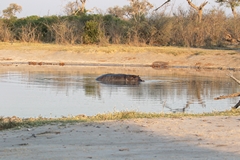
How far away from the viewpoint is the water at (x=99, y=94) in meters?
14.0

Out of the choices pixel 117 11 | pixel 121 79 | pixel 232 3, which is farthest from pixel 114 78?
pixel 117 11

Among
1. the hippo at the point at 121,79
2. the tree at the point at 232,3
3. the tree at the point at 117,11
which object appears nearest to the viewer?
the hippo at the point at 121,79

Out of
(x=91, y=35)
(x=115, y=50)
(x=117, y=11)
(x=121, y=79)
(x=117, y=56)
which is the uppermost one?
(x=117, y=11)

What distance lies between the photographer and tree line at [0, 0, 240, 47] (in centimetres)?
3741

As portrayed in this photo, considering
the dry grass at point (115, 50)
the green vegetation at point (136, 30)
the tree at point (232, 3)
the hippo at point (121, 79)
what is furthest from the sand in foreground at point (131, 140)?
the tree at point (232, 3)

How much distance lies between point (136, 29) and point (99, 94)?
22.8 meters

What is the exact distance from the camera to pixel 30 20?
4312cm

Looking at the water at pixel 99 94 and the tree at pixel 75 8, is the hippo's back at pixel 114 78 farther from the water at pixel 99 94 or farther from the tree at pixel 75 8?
the tree at pixel 75 8

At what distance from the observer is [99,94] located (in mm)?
17422

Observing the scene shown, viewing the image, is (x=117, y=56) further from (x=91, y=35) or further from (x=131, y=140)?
(x=131, y=140)

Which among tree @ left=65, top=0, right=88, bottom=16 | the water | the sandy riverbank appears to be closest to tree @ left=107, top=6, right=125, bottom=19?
tree @ left=65, top=0, right=88, bottom=16

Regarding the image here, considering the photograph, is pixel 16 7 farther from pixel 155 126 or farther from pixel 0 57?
pixel 155 126

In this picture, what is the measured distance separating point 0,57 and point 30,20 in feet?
39.0

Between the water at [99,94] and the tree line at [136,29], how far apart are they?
12.2 metres
